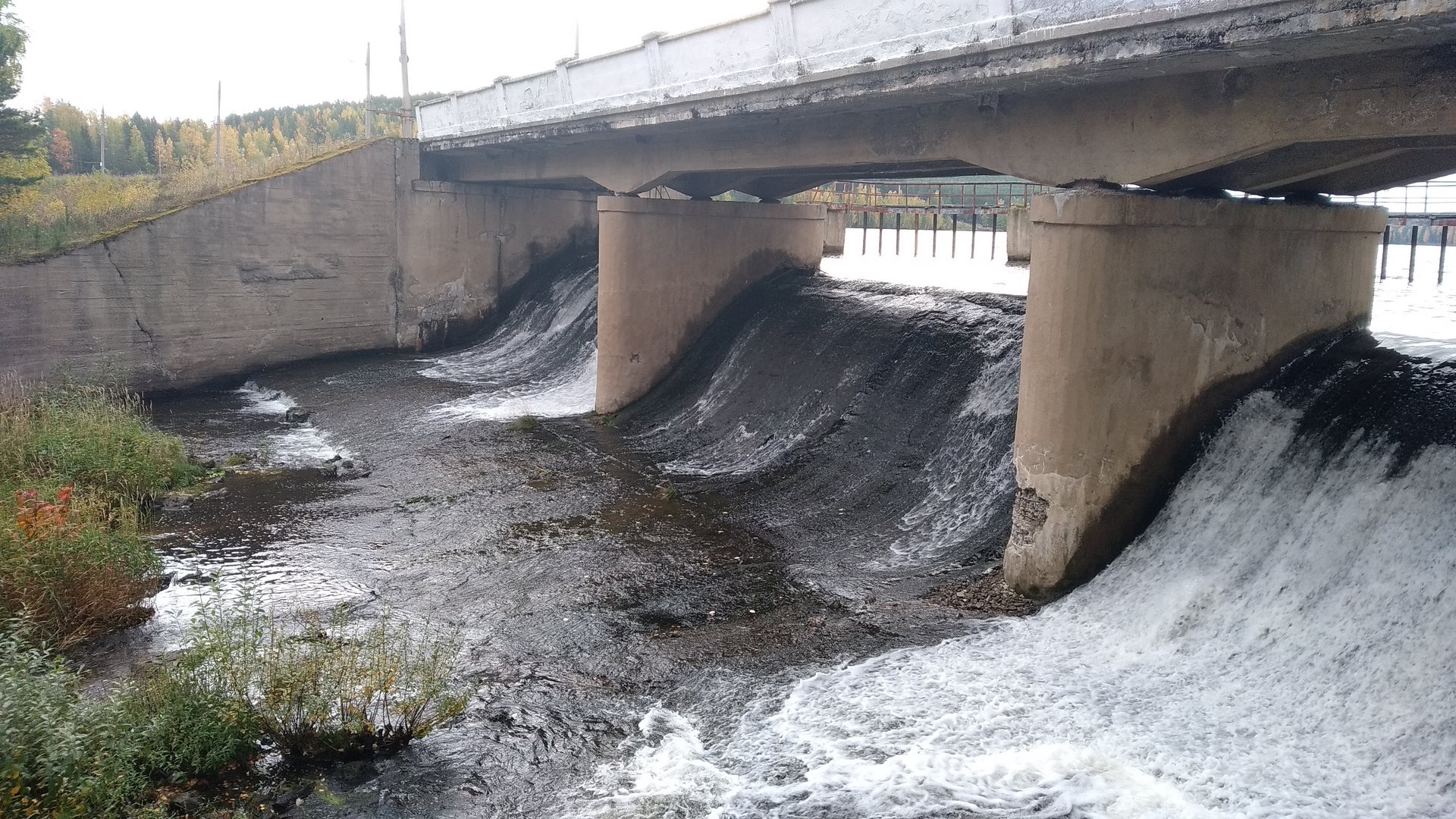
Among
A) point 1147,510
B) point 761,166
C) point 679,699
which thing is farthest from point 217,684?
point 761,166

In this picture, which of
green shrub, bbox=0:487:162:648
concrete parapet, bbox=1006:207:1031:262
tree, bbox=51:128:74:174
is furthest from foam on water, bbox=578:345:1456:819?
tree, bbox=51:128:74:174

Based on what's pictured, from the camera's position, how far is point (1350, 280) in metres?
11.0

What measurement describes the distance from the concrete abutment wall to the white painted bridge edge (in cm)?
649

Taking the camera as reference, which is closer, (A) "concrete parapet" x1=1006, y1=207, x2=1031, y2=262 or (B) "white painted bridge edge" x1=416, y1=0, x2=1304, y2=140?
(B) "white painted bridge edge" x1=416, y1=0, x2=1304, y2=140

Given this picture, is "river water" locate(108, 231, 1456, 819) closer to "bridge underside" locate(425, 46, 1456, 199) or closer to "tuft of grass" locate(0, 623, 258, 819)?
"tuft of grass" locate(0, 623, 258, 819)

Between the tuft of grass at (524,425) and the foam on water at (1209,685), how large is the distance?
9.30 metres

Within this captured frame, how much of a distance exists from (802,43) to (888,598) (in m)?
5.93

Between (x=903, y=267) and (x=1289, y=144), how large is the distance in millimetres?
14490

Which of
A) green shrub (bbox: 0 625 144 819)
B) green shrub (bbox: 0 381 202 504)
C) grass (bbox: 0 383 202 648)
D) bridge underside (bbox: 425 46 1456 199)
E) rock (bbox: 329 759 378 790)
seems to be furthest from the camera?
green shrub (bbox: 0 381 202 504)

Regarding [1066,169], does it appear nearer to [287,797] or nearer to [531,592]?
[531,592]

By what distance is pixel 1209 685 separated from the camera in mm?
7410

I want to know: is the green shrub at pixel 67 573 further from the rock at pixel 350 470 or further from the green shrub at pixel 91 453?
the rock at pixel 350 470

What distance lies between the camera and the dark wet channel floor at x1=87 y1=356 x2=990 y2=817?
6.93 m

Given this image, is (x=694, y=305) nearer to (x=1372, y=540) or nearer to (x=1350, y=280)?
(x=1350, y=280)
